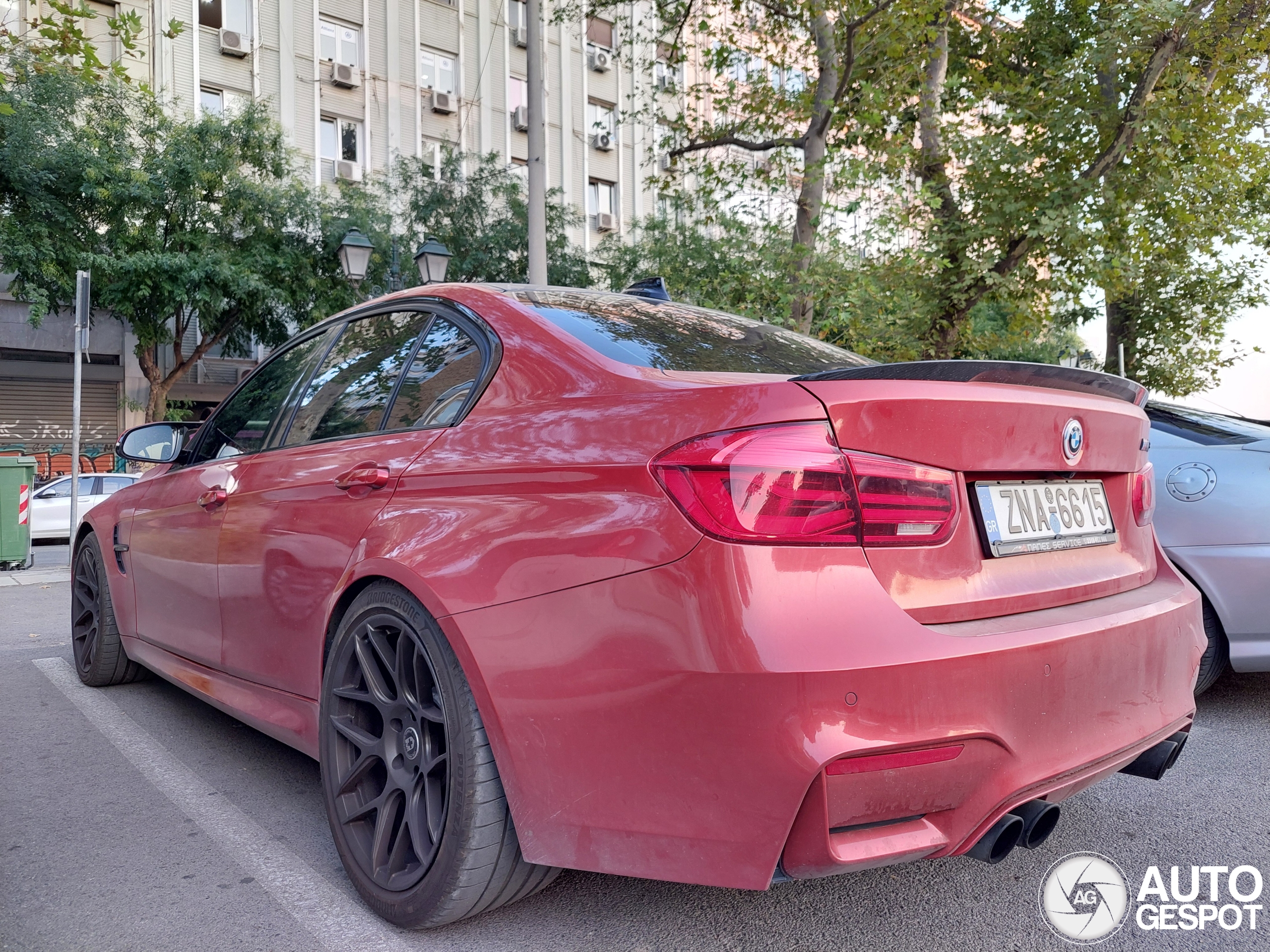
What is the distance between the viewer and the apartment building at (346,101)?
23.0 meters

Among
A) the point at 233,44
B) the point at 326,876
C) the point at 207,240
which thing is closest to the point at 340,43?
the point at 233,44

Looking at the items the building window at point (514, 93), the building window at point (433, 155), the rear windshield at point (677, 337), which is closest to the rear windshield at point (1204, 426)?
the rear windshield at point (677, 337)

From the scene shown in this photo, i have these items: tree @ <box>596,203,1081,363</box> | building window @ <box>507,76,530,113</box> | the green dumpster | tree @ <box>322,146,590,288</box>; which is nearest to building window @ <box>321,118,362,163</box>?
tree @ <box>322,146,590,288</box>

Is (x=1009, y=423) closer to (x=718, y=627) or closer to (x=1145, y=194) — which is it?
(x=718, y=627)

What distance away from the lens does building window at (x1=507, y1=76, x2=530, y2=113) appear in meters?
28.5

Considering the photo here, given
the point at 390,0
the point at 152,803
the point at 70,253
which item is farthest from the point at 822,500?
the point at 390,0

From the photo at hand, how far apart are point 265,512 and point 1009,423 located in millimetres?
2049

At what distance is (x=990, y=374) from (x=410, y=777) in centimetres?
150

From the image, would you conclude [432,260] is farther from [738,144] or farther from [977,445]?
[977,445]

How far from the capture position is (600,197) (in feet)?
101

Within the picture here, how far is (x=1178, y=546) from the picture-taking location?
12.8ft

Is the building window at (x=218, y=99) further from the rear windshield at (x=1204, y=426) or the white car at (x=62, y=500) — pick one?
the rear windshield at (x=1204, y=426)

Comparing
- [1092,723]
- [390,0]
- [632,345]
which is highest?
[390,0]

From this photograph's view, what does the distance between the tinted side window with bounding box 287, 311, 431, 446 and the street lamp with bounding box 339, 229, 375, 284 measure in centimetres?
950
